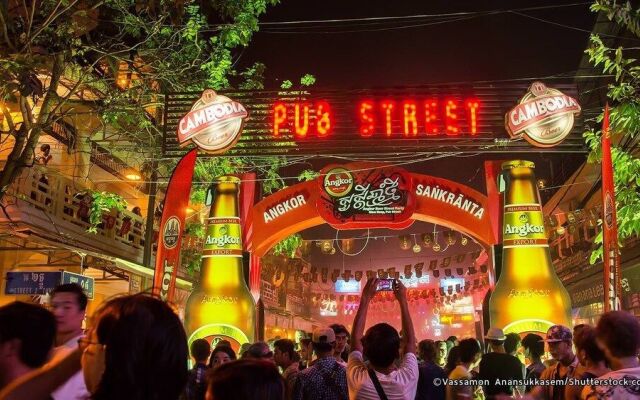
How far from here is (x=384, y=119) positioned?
36.7 feet

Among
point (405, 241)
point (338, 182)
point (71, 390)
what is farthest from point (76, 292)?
point (405, 241)

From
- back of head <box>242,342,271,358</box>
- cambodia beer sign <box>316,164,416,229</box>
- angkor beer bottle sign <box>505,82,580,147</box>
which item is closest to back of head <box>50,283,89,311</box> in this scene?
back of head <box>242,342,271,358</box>

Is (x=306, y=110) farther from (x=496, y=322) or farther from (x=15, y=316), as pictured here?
(x=15, y=316)

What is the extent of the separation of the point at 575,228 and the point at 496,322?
8.15 m

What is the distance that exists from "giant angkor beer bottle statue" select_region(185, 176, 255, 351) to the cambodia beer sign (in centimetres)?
204

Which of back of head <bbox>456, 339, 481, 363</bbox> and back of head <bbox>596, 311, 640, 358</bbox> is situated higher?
back of head <bbox>596, 311, 640, 358</bbox>

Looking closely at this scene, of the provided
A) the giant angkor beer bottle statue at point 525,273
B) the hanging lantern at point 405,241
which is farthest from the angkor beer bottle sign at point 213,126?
the hanging lantern at point 405,241

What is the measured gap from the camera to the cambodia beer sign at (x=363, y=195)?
12.1 m

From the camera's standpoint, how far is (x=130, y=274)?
16.2 meters

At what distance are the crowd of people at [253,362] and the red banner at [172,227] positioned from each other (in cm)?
402

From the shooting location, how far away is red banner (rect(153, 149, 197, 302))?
10164mm

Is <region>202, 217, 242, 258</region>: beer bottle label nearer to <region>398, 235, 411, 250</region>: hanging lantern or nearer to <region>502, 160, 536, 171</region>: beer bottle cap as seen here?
<region>502, 160, 536, 171</region>: beer bottle cap

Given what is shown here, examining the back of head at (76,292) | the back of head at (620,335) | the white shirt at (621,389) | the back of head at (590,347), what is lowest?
the white shirt at (621,389)

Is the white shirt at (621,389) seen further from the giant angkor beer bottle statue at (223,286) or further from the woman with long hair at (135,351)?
the giant angkor beer bottle statue at (223,286)
